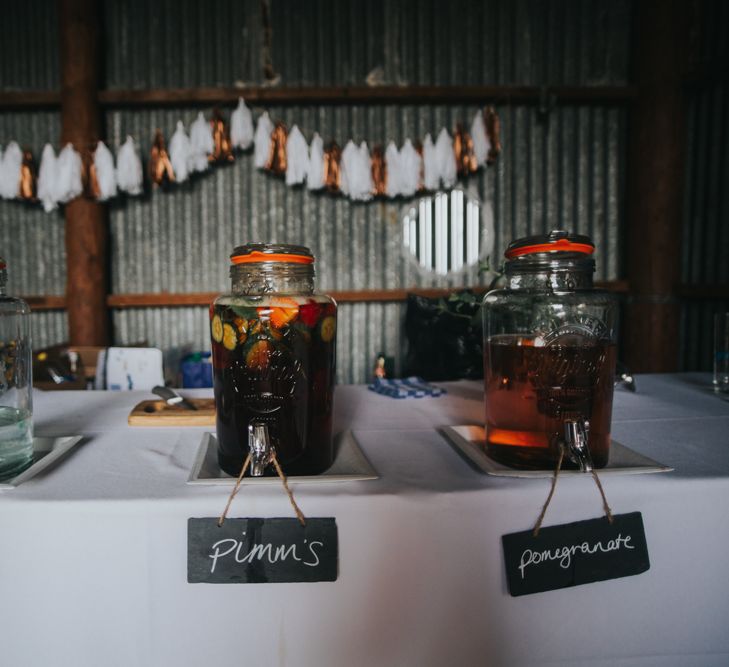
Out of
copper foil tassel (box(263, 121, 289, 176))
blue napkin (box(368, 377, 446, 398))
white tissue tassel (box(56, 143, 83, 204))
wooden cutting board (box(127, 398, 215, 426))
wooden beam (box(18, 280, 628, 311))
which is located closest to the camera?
wooden cutting board (box(127, 398, 215, 426))

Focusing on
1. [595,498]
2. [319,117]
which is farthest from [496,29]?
[595,498]

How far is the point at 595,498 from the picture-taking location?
2.15ft

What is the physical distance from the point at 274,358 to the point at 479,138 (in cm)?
303

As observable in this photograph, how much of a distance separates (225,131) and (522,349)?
3.04 meters

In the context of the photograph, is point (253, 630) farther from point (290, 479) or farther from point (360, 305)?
point (360, 305)

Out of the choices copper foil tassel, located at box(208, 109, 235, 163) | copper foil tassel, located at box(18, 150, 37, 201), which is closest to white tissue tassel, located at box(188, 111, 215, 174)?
copper foil tassel, located at box(208, 109, 235, 163)

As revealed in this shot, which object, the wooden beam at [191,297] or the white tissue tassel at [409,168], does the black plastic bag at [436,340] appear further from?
the white tissue tassel at [409,168]

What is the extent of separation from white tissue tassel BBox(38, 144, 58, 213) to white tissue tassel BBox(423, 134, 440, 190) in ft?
7.28

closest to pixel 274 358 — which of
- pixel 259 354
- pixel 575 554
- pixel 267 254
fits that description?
pixel 259 354

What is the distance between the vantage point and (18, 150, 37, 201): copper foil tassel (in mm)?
3193

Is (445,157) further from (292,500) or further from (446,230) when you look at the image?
(292,500)

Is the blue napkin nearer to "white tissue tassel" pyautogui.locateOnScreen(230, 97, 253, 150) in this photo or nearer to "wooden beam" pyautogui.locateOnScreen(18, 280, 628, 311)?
"wooden beam" pyautogui.locateOnScreen(18, 280, 628, 311)

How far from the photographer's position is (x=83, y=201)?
3.22m

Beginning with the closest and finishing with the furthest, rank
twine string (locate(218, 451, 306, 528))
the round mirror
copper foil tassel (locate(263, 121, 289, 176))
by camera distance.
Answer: twine string (locate(218, 451, 306, 528))
copper foil tassel (locate(263, 121, 289, 176))
the round mirror
